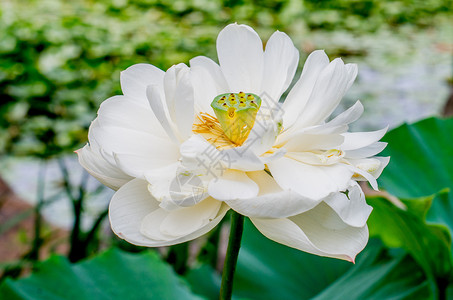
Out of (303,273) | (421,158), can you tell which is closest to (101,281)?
(303,273)

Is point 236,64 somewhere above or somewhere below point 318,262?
above

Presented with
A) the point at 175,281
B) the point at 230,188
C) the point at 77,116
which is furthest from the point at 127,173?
the point at 77,116

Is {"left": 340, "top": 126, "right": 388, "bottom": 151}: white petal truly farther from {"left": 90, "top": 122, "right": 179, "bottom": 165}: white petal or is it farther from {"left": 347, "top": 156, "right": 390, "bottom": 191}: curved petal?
{"left": 90, "top": 122, "right": 179, "bottom": 165}: white petal

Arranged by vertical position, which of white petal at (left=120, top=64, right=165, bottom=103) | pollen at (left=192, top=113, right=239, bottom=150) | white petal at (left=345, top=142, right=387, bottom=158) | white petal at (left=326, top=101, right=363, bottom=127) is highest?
white petal at (left=326, top=101, right=363, bottom=127)

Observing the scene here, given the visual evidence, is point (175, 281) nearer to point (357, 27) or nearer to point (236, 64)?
point (236, 64)

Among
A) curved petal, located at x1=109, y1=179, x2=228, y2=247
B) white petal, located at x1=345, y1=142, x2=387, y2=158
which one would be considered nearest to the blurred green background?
white petal, located at x1=345, y1=142, x2=387, y2=158

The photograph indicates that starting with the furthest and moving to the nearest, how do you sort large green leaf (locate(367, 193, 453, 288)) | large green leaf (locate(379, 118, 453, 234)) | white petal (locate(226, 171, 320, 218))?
large green leaf (locate(379, 118, 453, 234)), large green leaf (locate(367, 193, 453, 288)), white petal (locate(226, 171, 320, 218))

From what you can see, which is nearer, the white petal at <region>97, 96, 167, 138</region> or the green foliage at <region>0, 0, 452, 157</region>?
the white petal at <region>97, 96, 167, 138</region>

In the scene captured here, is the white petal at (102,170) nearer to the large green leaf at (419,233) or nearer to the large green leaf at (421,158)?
the large green leaf at (419,233)
